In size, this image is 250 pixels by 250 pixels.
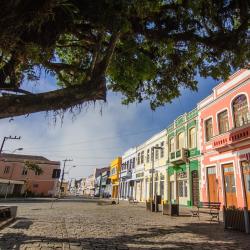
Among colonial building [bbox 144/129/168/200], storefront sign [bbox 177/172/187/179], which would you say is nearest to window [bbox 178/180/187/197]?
storefront sign [bbox 177/172/187/179]

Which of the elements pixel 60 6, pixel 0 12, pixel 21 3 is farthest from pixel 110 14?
pixel 0 12

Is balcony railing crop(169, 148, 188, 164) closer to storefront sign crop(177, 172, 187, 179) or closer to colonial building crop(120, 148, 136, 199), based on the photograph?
storefront sign crop(177, 172, 187, 179)

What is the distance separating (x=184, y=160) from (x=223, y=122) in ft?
19.6

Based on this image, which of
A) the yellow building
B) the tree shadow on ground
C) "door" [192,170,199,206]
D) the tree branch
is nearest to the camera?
the tree branch

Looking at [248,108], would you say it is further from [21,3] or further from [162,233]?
[21,3]

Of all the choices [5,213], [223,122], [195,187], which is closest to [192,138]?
[195,187]

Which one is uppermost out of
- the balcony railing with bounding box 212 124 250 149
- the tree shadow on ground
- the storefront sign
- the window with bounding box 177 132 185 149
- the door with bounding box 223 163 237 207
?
the window with bounding box 177 132 185 149

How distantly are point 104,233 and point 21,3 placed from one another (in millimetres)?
6871

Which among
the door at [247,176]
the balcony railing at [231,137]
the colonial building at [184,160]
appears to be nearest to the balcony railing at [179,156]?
the colonial building at [184,160]

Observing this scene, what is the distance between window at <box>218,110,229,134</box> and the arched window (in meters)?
1.02

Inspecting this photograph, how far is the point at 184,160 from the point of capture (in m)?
22.3

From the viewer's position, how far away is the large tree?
4.27 m

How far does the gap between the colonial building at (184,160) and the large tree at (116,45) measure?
540 inches

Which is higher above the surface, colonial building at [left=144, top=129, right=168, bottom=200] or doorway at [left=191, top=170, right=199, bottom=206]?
colonial building at [left=144, top=129, right=168, bottom=200]
